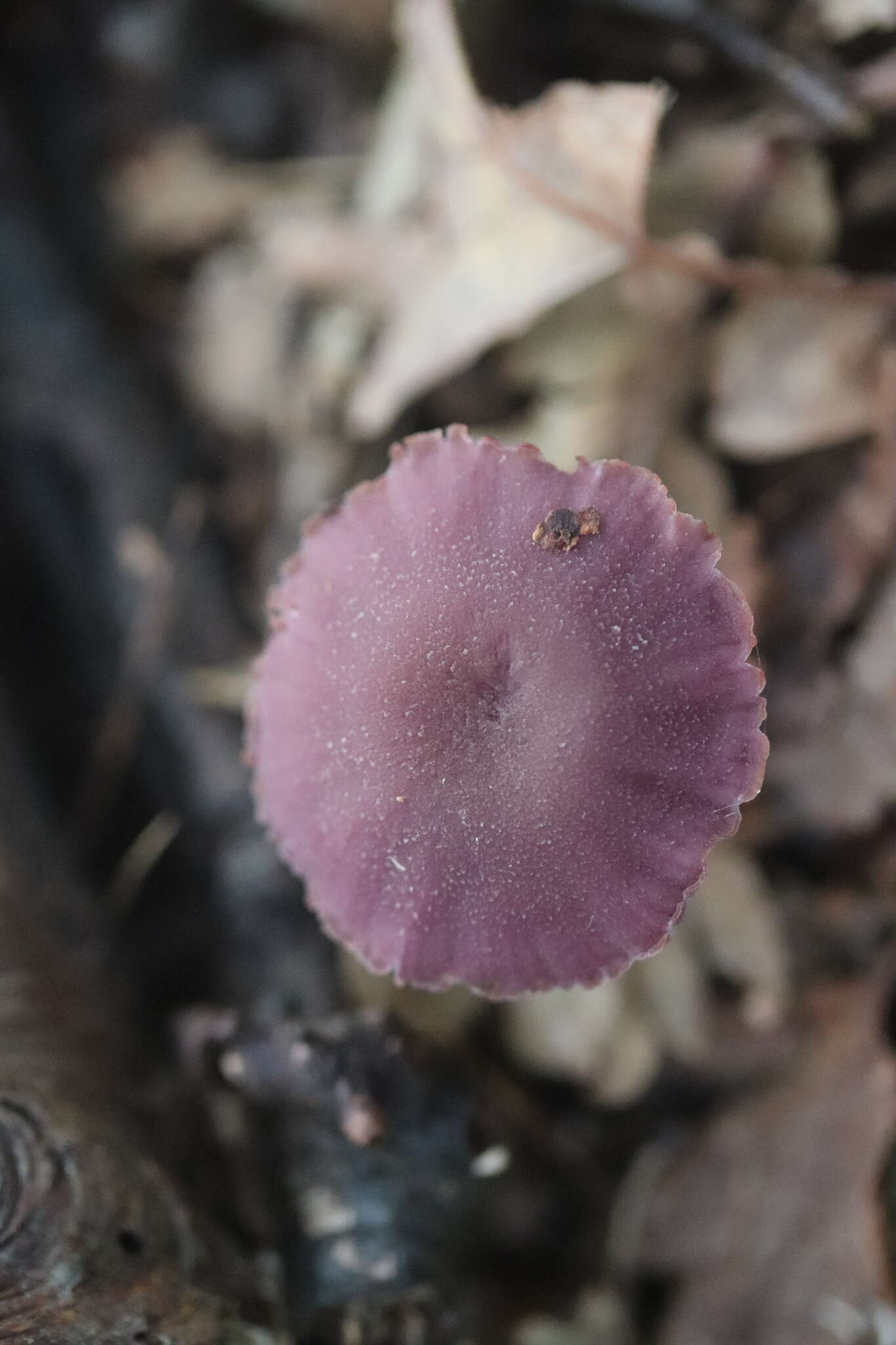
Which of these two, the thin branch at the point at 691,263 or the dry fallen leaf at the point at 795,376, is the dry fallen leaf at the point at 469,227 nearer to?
the thin branch at the point at 691,263

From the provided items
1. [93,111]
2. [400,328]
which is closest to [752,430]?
[400,328]

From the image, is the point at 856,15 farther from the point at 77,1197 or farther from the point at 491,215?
the point at 77,1197

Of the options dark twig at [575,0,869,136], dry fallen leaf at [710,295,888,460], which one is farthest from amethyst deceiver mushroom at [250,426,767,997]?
dark twig at [575,0,869,136]

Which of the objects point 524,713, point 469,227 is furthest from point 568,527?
point 469,227

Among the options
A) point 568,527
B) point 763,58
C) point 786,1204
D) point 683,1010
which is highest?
point 763,58

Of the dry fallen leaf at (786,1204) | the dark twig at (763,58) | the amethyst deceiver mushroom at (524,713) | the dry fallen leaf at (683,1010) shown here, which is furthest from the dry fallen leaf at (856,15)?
the dry fallen leaf at (786,1204)

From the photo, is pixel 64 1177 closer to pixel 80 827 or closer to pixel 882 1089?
pixel 80 827
